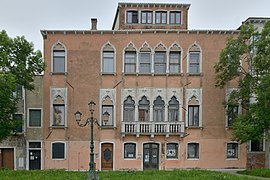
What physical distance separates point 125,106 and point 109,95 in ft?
5.22

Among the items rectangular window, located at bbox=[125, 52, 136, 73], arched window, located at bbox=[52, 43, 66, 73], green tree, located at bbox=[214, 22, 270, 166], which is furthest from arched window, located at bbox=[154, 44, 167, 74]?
arched window, located at bbox=[52, 43, 66, 73]

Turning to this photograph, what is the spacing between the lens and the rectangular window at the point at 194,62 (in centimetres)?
2895

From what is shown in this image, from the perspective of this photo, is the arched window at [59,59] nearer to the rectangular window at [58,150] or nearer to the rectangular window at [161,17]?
the rectangular window at [58,150]

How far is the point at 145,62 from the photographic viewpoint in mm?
28812

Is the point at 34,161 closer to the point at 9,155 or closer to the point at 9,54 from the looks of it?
the point at 9,155

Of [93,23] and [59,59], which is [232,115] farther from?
[59,59]

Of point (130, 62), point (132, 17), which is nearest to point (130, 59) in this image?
point (130, 62)

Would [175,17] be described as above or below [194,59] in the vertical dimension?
above

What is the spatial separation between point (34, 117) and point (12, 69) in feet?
20.3

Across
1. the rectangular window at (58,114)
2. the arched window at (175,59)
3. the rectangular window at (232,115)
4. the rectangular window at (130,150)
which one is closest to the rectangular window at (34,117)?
the rectangular window at (58,114)

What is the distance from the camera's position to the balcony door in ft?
93.0

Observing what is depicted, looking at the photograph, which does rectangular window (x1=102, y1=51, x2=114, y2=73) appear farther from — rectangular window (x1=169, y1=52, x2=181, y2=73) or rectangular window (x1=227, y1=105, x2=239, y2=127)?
rectangular window (x1=227, y1=105, x2=239, y2=127)

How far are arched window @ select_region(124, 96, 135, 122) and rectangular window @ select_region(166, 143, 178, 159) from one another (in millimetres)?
3803

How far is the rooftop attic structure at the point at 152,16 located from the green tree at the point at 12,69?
32.3 ft
